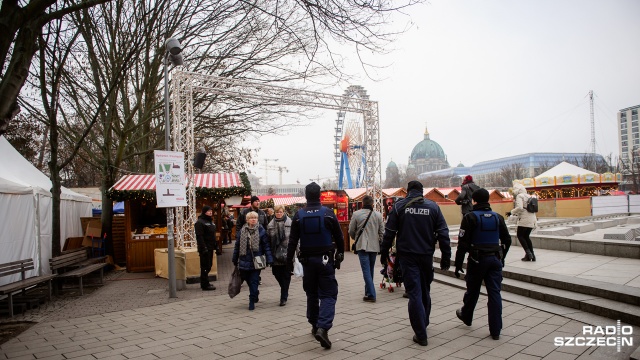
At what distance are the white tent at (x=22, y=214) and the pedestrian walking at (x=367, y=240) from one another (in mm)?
7513

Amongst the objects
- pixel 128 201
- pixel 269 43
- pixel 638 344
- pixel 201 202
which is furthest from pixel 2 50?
pixel 201 202

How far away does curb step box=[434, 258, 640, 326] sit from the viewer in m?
5.08

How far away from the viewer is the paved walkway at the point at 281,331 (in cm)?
452

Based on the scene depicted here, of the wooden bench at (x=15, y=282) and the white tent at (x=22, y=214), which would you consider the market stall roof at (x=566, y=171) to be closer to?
the white tent at (x=22, y=214)

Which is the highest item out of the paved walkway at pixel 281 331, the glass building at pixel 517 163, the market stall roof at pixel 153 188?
the glass building at pixel 517 163

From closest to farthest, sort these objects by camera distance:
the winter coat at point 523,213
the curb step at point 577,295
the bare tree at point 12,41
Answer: the bare tree at point 12,41
the curb step at point 577,295
the winter coat at point 523,213

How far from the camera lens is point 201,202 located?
16078 mm

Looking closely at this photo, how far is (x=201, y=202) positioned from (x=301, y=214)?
465 inches

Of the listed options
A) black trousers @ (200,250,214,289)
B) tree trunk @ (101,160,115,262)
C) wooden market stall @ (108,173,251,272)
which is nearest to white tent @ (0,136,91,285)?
tree trunk @ (101,160,115,262)

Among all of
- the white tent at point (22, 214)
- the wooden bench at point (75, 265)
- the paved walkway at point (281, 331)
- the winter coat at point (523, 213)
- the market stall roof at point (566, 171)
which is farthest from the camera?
the market stall roof at point (566, 171)

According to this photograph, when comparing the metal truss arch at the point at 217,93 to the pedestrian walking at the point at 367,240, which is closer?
the pedestrian walking at the point at 367,240

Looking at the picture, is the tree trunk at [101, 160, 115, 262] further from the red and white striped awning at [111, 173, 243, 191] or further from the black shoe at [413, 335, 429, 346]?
the black shoe at [413, 335, 429, 346]

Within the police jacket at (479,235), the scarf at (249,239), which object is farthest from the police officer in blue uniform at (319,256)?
the scarf at (249,239)

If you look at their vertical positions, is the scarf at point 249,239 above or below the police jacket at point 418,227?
below
